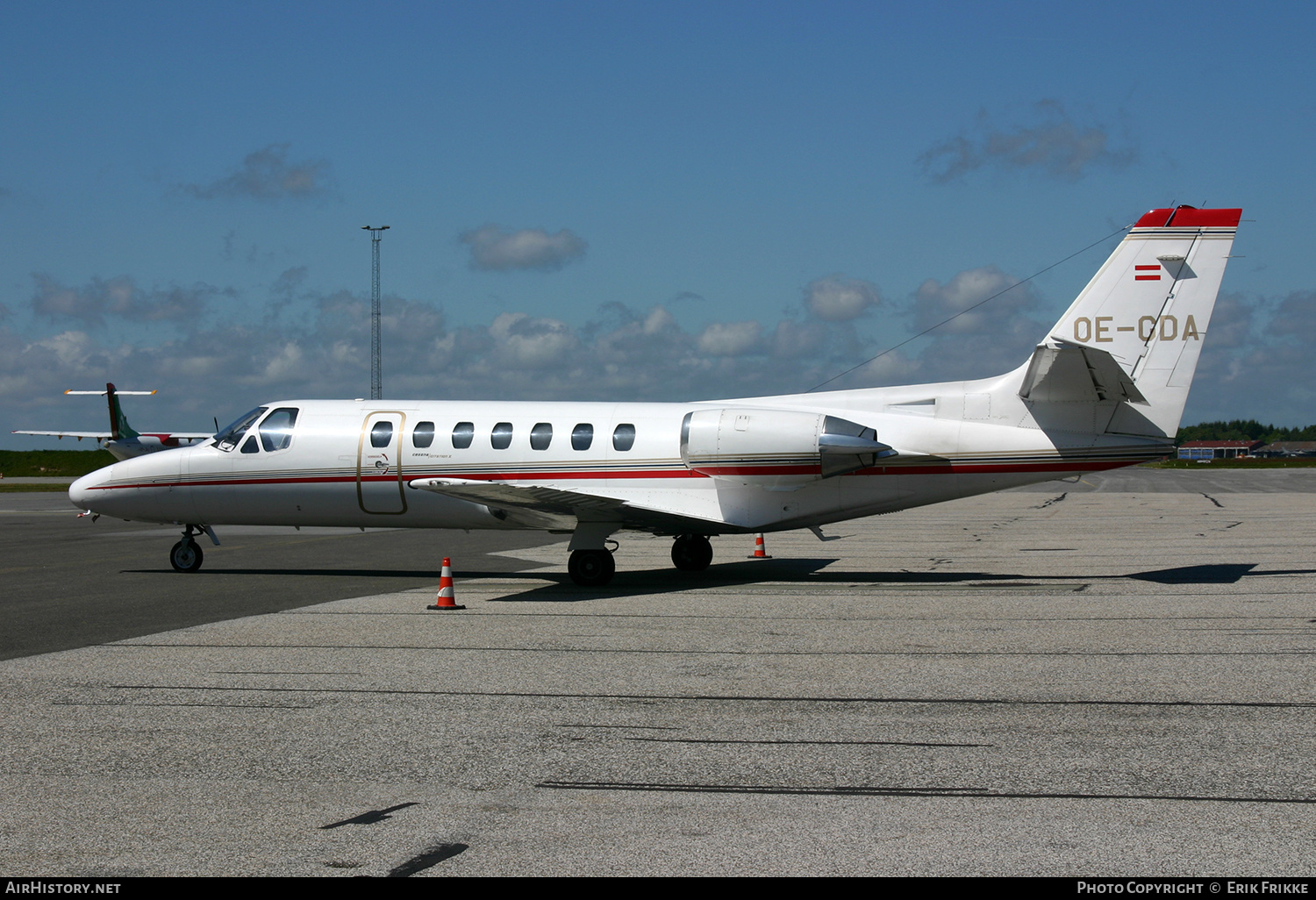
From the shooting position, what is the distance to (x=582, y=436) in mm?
18219

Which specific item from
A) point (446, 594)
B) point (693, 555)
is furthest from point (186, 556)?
point (693, 555)

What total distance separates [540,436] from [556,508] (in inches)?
66.8

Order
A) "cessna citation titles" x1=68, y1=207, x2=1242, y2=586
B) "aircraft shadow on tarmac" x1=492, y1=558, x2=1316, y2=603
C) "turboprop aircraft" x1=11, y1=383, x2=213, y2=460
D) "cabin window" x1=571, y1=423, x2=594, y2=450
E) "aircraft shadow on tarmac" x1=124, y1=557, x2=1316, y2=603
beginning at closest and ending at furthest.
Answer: "cessna citation titles" x1=68, y1=207, x2=1242, y2=586, "aircraft shadow on tarmac" x1=492, y1=558, x2=1316, y2=603, "aircraft shadow on tarmac" x1=124, y1=557, x2=1316, y2=603, "cabin window" x1=571, y1=423, x2=594, y2=450, "turboprop aircraft" x1=11, y1=383, x2=213, y2=460

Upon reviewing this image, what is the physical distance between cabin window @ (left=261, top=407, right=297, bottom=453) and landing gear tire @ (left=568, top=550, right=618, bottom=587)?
581 cm

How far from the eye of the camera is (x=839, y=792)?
6.45 m

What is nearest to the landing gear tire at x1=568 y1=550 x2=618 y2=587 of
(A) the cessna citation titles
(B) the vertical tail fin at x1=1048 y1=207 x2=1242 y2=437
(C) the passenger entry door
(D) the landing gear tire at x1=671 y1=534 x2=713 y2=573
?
(A) the cessna citation titles

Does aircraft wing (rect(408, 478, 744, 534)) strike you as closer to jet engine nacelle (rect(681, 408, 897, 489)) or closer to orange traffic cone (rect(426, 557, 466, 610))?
jet engine nacelle (rect(681, 408, 897, 489))

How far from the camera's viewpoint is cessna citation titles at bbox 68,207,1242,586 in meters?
16.3

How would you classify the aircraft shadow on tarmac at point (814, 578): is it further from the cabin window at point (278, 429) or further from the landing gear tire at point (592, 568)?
the cabin window at point (278, 429)

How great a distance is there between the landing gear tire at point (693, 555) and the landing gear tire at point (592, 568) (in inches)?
94.5

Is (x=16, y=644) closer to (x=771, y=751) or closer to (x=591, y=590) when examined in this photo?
(x=591, y=590)

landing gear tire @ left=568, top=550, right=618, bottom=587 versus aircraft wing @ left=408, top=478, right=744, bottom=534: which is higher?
aircraft wing @ left=408, top=478, right=744, bottom=534

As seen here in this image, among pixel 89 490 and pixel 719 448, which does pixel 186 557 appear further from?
pixel 719 448

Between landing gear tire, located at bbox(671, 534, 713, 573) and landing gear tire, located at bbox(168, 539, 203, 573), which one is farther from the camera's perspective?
landing gear tire, located at bbox(168, 539, 203, 573)
